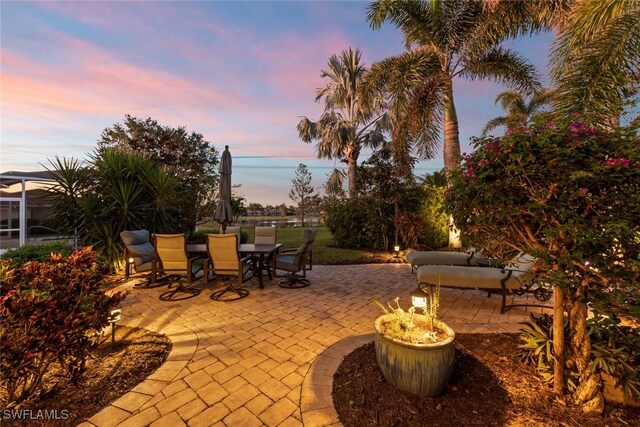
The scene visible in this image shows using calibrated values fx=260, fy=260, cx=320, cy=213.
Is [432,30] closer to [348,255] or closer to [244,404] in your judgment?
[348,255]

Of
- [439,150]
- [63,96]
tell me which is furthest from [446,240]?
[63,96]

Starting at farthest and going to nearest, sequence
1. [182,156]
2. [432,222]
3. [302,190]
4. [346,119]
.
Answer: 1. [302,190]
2. [346,119]
3. [182,156]
4. [432,222]

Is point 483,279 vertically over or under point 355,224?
under

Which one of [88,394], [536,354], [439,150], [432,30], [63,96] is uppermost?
[432,30]

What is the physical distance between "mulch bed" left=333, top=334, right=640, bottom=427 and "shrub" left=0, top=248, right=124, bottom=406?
87.3 inches

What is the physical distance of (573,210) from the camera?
188 cm

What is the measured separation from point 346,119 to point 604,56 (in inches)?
404

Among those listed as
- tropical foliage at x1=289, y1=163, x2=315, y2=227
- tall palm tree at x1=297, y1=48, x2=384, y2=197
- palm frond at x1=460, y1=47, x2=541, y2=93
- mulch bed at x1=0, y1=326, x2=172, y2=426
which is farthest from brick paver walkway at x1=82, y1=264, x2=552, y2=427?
tropical foliage at x1=289, y1=163, x2=315, y2=227

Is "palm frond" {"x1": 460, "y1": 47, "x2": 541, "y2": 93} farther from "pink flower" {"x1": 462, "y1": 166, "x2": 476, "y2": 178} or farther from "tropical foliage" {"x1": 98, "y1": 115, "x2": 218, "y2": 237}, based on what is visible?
"tropical foliage" {"x1": 98, "y1": 115, "x2": 218, "y2": 237}

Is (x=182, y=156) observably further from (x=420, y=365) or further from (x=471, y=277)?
(x=420, y=365)

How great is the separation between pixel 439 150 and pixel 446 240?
3480 mm

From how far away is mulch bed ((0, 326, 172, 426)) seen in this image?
6.69ft

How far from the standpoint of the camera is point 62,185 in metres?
6.48

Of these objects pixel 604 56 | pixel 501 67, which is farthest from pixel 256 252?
Result: pixel 501 67
